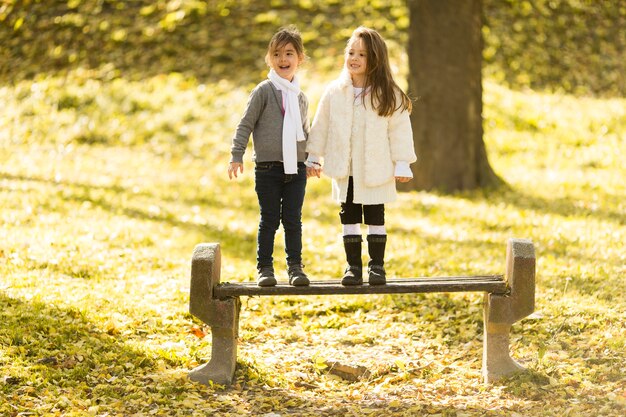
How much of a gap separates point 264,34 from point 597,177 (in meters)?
7.90

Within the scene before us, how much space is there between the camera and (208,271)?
5480 mm

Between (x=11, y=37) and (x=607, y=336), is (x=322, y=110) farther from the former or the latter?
(x=11, y=37)

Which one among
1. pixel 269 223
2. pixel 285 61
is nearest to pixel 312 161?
pixel 269 223

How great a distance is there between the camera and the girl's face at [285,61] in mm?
5434

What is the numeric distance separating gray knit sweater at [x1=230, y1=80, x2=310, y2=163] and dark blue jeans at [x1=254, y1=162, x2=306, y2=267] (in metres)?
0.10

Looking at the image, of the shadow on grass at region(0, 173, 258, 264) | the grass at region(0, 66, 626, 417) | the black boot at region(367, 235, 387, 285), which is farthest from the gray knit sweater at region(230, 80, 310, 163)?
the shadow on grass at region(0, 173, 258, 264)

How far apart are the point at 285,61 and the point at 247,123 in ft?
1.52

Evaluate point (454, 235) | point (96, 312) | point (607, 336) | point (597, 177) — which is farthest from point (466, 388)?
point (597, 177)

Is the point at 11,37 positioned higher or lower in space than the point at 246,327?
higher

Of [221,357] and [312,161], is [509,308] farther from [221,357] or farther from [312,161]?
[221,357]

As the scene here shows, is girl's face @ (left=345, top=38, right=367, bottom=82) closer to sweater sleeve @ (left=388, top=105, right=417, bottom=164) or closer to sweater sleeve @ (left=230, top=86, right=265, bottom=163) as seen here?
sweater sleeve @ (left=388, top=105, right=417, bottom=164)

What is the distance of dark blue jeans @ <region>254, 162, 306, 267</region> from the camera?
551 cm

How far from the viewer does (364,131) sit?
17.9ft

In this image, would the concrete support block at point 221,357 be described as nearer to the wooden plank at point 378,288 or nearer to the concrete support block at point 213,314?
the concrete support block at point 213,314
